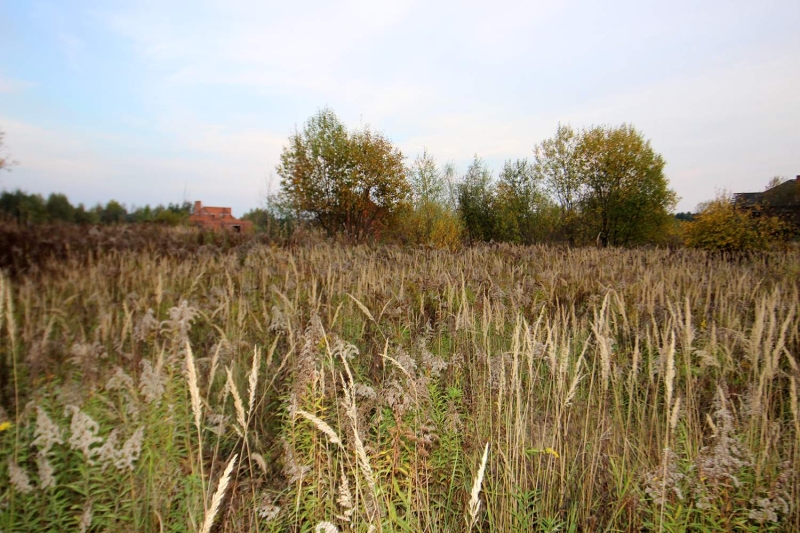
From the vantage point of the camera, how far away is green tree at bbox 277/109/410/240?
68.7ft

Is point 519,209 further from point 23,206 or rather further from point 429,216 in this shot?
point 23,206

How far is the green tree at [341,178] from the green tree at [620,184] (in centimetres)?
1132

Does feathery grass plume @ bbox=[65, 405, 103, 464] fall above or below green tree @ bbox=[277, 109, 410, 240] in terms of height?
below

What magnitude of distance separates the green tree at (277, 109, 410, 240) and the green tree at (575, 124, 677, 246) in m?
11.3

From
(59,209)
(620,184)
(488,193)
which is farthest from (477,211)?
(59,209)

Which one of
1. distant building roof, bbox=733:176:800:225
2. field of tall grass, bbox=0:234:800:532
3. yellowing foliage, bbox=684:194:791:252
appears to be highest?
distant building roof, bbox=733:176:800:225

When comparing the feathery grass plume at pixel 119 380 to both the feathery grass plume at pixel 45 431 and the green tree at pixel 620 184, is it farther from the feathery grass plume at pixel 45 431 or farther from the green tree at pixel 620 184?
the green tree at pixel 620 184

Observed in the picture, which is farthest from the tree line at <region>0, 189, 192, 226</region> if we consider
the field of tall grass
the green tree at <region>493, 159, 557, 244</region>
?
the green tree at <region>493, 159, 557, 244</region>

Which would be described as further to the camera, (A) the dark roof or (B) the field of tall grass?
(A) the dark roof

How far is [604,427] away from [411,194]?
2046 cm

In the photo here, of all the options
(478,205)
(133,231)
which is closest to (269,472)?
(133,231)

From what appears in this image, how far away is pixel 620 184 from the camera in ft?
80.6

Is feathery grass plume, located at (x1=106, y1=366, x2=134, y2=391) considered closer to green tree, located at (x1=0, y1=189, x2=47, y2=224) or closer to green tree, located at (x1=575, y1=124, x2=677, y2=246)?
green tree, located at (x1=0, y1=189, x2=47, y2=224)

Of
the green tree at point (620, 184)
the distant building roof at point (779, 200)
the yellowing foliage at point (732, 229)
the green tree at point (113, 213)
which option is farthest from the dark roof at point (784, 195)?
the green tree at point (113, 213)
